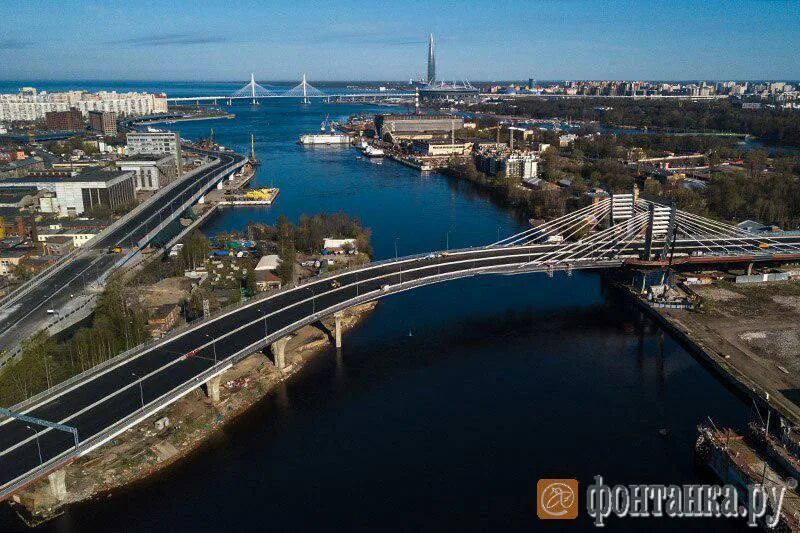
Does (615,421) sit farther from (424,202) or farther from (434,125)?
(434,125)

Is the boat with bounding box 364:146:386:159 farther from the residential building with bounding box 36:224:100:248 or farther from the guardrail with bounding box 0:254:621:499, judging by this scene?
the guardrail with bounding box 0:254:621:499

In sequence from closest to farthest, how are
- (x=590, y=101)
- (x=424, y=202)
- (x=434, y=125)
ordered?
(x=424, y=202) < (x=434, y=125) < (x=590, y=101)

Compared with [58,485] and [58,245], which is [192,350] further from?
[58,245]

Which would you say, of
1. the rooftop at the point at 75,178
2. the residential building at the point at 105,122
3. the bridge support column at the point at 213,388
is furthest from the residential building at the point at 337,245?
the residential building at the point at 105,122

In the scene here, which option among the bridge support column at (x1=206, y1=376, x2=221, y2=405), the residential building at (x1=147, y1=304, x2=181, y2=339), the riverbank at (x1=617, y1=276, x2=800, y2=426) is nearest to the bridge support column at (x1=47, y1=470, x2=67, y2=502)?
the bridge support column at (x1=206, y1=376, x2=221, y2=405)

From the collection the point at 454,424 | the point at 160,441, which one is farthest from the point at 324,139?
the point at 160,441

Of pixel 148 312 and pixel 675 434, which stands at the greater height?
pixel 148 312

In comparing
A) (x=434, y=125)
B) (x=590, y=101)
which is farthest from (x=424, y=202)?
(x=590, y=101)

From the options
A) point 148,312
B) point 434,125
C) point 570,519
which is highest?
point 434,125
